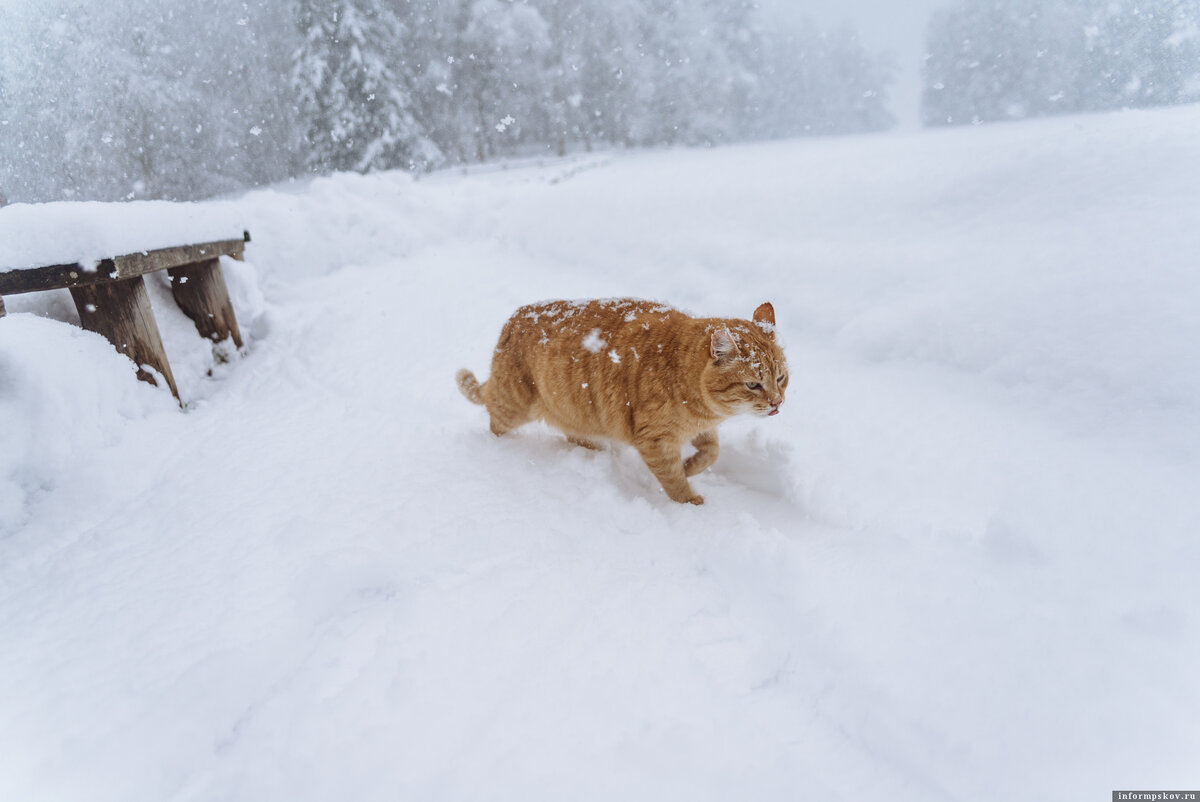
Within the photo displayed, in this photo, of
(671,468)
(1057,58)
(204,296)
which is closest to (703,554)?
(671,468)

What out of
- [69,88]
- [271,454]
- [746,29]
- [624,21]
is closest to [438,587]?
[271,454]

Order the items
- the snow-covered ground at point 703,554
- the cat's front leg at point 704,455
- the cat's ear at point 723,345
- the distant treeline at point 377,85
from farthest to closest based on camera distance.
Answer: the distant treeline at point 377,85
the cat's front leg at point 704,455
the cat's ear at point 723,345
the snow-covered ground at point 703,554

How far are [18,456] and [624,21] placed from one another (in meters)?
22.1

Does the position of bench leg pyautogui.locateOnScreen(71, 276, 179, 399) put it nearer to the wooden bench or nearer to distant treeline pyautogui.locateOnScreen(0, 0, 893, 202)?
the wooden bench

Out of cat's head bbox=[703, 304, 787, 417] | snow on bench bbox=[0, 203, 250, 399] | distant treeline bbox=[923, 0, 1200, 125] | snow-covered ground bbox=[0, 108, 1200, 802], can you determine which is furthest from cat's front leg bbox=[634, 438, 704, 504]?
distant treeline bbox=[923, 0, 1200, 125]

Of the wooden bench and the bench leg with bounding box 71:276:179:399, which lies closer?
the wooden bench

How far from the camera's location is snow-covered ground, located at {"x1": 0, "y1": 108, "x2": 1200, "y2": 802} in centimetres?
122

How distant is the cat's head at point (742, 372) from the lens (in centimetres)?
217

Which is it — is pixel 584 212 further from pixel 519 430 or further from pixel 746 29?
pixel 746 29

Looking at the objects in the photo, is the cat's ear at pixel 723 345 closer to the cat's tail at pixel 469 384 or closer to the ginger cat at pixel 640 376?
the ginger cat at pixel 640 376

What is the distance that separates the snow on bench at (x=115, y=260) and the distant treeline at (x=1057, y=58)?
994 cm

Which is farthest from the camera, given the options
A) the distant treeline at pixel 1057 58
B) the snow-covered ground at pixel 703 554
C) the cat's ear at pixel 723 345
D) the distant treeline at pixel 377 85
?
the distant treeline at pixel 1057 58

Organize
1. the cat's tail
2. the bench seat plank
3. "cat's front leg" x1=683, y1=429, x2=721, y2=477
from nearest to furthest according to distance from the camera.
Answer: the bench seat plank
"cat's front leg" x1=683, y1=429, x2=721, y2=477
the cat's tail

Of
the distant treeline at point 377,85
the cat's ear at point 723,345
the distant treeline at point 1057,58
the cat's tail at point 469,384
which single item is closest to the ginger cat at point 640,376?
the cat's ear at point 723,345
